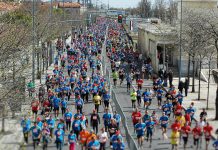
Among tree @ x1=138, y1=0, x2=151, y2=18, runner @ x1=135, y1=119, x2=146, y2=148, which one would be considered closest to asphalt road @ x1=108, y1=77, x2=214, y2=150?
runner @ x1=135, y1=119, x2=146, y2=148

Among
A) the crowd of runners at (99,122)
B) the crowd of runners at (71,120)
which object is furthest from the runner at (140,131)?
the crowd of runners at (71,120)

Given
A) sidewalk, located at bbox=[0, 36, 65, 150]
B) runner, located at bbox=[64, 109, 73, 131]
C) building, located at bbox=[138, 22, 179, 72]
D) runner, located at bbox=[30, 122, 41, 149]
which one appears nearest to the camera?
runner, located at bbox=[30, 122, 41, 149]

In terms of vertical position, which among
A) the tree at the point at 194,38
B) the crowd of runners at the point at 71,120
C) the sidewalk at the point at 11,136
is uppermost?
the tree at the point at 194,38

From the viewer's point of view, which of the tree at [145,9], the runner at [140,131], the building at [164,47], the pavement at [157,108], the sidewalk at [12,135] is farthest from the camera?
the tree at [145,9]

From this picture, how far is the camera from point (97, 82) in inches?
1216

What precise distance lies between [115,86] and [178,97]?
10.4 metres

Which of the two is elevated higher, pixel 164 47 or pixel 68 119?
pixel 164 47

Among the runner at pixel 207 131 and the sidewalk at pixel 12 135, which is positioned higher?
the runner at pixel 207 131

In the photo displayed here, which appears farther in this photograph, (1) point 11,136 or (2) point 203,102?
(2) point 203,102

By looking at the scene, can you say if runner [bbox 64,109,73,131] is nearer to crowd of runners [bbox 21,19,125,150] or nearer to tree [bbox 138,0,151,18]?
crowd of runners [bbox 21,19,125,150]

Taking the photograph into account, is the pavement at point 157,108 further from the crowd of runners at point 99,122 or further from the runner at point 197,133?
the runner at point 197,133

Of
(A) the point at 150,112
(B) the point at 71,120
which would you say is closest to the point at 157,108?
(A) the point at 150,112

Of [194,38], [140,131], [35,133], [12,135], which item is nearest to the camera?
[35,133]

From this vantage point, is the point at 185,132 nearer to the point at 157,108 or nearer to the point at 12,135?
the point at 12,135
